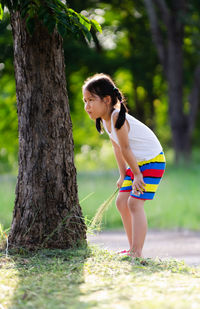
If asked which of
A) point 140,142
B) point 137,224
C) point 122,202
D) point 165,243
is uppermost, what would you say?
point 140,142

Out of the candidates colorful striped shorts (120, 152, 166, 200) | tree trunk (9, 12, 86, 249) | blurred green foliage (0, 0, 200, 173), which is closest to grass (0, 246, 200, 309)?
tree trunk (9, 12, 86, 249)

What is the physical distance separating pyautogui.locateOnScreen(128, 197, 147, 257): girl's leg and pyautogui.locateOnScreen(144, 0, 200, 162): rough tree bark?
1267 centimetres

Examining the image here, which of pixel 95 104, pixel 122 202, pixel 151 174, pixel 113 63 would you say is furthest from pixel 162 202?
pixel 113 63

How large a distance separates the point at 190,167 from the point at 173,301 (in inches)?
523

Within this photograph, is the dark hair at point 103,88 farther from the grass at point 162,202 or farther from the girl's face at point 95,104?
the grass at point 162,202

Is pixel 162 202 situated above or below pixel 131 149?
below

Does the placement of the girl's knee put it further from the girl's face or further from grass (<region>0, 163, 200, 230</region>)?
grass (<region>0, 163, 200, 230</region>)

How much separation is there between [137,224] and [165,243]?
287cm

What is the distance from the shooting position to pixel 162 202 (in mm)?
10180

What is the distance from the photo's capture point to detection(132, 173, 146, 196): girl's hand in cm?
426

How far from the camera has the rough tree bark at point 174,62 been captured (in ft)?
53.8

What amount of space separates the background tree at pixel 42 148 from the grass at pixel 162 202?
2177 mm

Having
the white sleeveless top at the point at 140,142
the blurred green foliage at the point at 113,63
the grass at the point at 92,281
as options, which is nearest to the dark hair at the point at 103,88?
the white sleeveless top at the point at 140,142

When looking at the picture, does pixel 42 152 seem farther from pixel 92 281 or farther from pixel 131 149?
pixel 92 281
